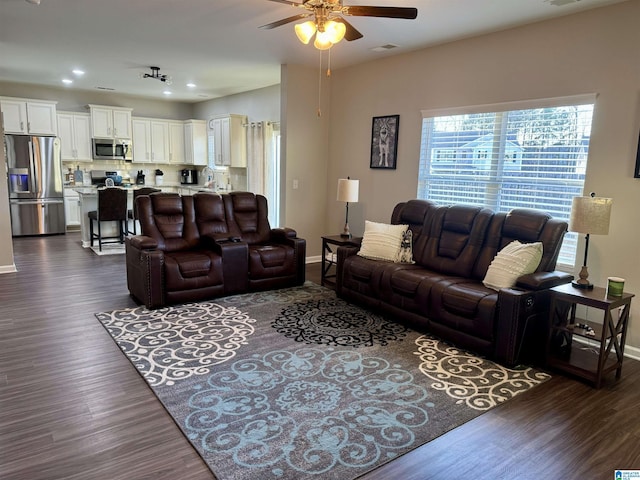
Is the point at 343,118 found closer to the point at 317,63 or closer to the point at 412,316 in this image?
the point at 317,63

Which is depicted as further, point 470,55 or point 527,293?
point 470,55

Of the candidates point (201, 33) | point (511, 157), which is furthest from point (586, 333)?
point (201, 33)

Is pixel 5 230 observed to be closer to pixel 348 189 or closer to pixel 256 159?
pixel 256 159

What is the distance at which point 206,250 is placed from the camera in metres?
4.95

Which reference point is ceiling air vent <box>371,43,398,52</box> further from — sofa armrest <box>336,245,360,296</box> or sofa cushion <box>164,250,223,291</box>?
sofa cushion <box>164,250,223,291</box>

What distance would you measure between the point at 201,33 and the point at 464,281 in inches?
147

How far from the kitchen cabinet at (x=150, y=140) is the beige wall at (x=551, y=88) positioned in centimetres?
570

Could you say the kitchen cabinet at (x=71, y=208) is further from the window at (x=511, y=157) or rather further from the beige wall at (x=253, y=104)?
the window at (x=511, y=157)

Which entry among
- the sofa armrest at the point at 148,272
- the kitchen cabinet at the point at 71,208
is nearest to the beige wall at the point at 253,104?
the kitchen cabinet at the point at 71,208

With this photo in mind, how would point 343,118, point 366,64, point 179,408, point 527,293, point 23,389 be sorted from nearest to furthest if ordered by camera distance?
point 179,408, point 23,389, point 527,293, point 366,64, point 343,118

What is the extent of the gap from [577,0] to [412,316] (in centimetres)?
290

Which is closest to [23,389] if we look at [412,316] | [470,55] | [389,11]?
[412,316]

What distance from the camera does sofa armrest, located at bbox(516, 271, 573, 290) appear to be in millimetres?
3279

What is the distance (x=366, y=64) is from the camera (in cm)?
587
